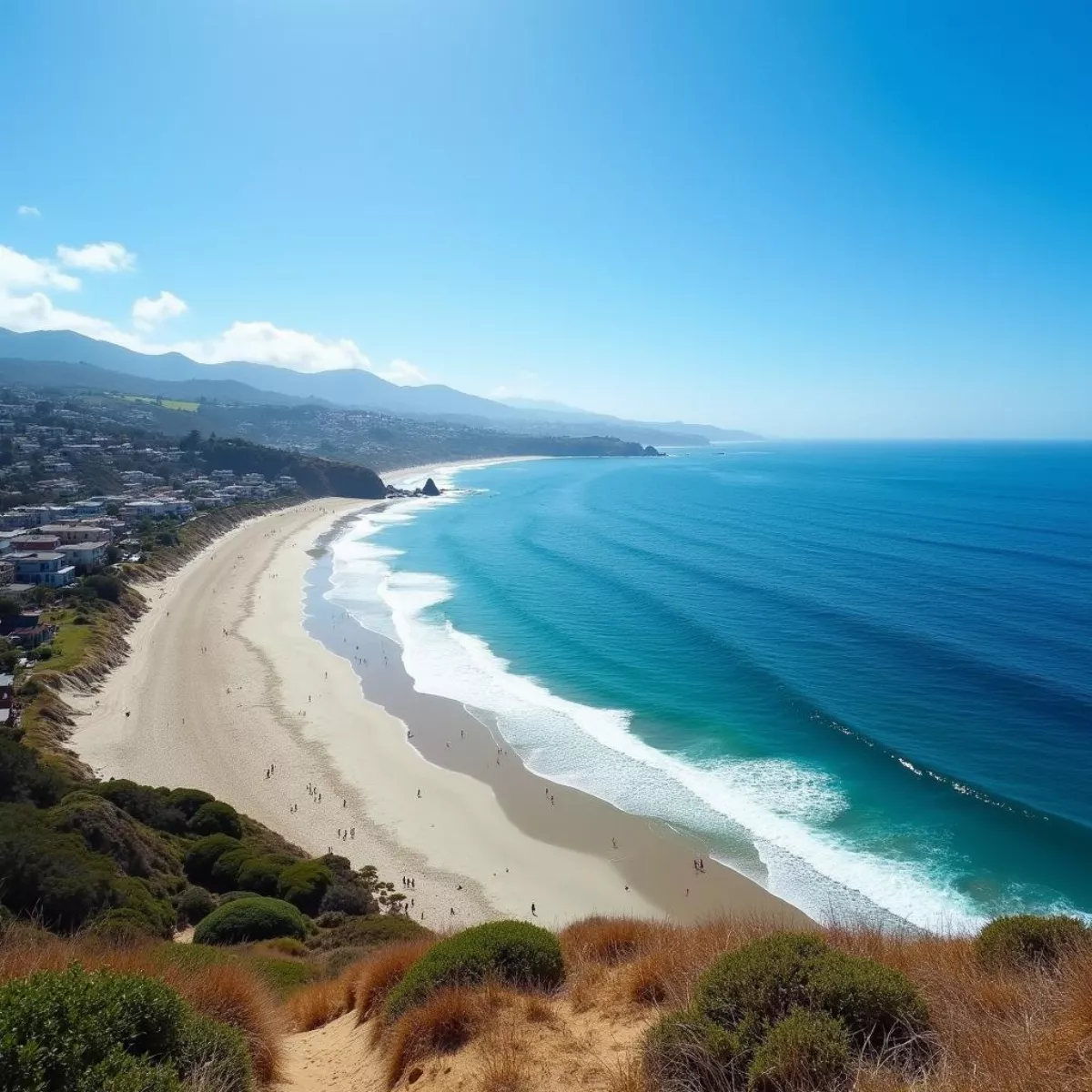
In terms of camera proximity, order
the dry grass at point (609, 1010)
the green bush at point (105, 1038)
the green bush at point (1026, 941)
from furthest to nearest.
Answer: the green bush at point (1026, 941), the dry grass at point (609, 1010), the green bush at point (105, 1038)

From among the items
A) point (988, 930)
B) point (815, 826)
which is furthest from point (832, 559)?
point (988, 930)

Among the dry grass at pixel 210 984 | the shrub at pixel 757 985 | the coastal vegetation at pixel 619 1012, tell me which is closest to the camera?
the coastal vegetation at pixel 619 1012

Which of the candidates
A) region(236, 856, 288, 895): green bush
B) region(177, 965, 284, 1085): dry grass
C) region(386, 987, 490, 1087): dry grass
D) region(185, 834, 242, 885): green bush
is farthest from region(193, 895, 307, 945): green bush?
region(386, 987, 490, 1087): dry grass

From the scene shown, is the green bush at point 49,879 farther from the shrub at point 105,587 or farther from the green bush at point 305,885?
the shrub at point 105,587

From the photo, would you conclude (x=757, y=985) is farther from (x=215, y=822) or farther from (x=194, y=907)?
(x=215, y=822)

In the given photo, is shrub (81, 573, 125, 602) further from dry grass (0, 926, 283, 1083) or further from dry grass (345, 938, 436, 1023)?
dry grass (345, 938, 436, 1023)

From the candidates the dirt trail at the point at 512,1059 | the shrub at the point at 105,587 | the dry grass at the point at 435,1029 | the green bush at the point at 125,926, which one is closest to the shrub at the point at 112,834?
the green bush at the point at 125,926

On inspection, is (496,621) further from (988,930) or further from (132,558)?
(988,930)
